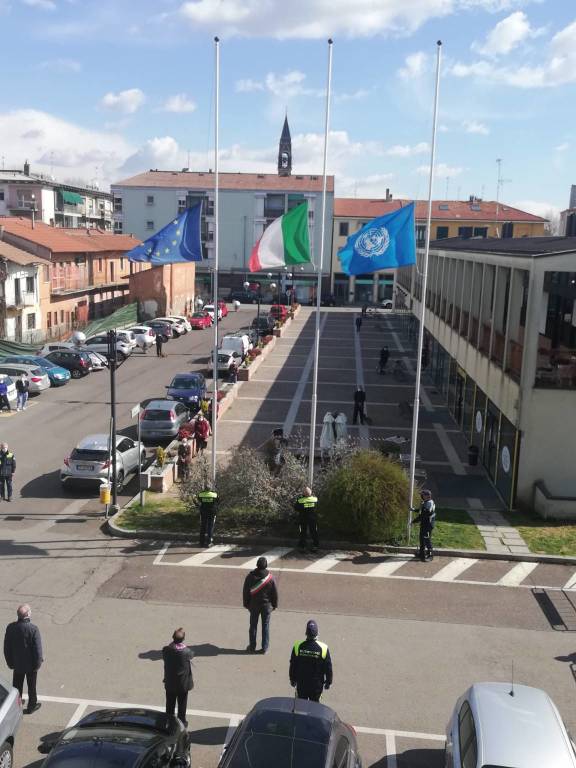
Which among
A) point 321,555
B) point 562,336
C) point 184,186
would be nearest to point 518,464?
point 321,555

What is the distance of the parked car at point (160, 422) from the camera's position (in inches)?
961

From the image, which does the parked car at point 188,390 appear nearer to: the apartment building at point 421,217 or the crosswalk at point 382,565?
the crosswalk at point 382,565

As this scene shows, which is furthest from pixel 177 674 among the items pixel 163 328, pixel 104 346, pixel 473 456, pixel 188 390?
pixel 163 328

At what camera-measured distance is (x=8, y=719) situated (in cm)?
788

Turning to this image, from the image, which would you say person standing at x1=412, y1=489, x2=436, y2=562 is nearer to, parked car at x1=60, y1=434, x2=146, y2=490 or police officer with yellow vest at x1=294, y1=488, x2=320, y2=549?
police officer with yellow vest at x1=294, y1=488, x2=320, y2=549

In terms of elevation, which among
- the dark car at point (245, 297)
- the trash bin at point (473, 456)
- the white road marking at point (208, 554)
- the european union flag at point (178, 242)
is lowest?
the white road marking at point (208, 554)

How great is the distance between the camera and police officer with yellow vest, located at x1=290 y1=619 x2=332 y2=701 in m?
9.01

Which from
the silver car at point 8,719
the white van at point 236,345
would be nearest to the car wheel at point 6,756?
the silver car at point 8,719

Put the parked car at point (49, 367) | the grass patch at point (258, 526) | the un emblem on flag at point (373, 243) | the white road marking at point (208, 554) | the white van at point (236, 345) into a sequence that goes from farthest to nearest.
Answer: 1. the white van at point (236, 345)
2. the parked car at point (49, 367)
3. the grass patch at point (258, 526)
4. the un emblem on flag at point (373, 243)
5. the white road marking at point (208, 554)

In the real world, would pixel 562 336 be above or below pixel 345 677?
above

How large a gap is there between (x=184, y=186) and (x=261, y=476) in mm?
72897

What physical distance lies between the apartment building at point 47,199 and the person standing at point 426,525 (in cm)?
6740

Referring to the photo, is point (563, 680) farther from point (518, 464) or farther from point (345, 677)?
point (518, 464)

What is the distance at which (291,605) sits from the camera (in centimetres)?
1274
